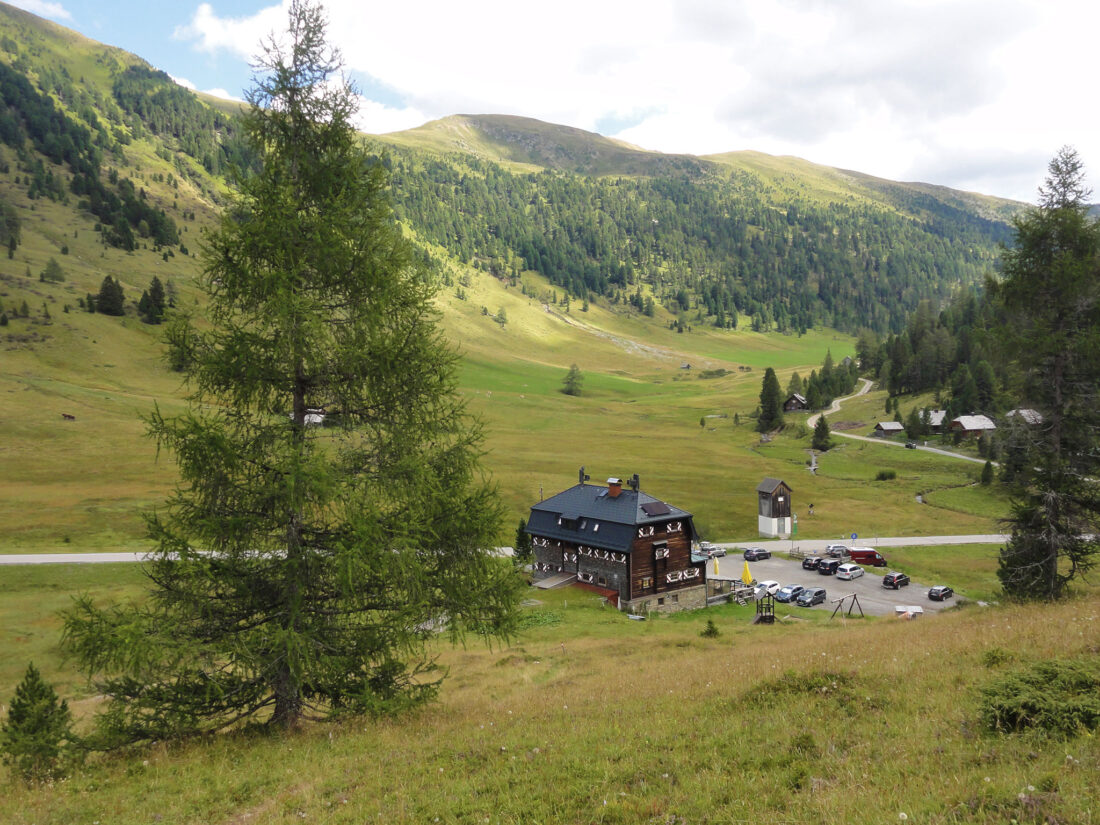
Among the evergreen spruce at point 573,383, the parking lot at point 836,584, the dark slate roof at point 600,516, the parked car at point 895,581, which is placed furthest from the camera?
the evergreen spruce at point 573,383

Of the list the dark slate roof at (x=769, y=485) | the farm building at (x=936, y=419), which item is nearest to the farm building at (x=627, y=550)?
the dark slate roof at (x=769, y=485)

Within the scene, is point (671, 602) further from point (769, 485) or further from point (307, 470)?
point (307, 470)

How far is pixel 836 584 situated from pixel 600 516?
2117 centimetres

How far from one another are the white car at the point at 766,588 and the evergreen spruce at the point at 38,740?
4618cm

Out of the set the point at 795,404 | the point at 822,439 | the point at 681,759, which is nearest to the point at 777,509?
the point at 822,439

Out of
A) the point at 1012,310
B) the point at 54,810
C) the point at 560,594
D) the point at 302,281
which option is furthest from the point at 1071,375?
the point at 560,594

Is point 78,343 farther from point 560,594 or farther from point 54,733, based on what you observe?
point 54,733

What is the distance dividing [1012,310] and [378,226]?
24.6m

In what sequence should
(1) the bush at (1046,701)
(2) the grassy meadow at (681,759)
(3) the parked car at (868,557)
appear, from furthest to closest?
(3) the parked car at (868,557) → (1) the bush at (1046,701) → (2) the grassy meadow at (681,759)

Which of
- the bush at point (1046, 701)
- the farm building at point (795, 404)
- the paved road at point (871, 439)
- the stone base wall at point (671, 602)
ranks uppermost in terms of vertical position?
the bush at point (1046, 701)

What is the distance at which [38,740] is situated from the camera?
1166 centimetres

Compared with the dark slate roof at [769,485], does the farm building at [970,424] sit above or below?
above

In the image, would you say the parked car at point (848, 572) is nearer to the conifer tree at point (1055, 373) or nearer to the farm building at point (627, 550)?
the farm building at point (627, 550)

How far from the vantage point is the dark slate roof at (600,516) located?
4766 centimetres
